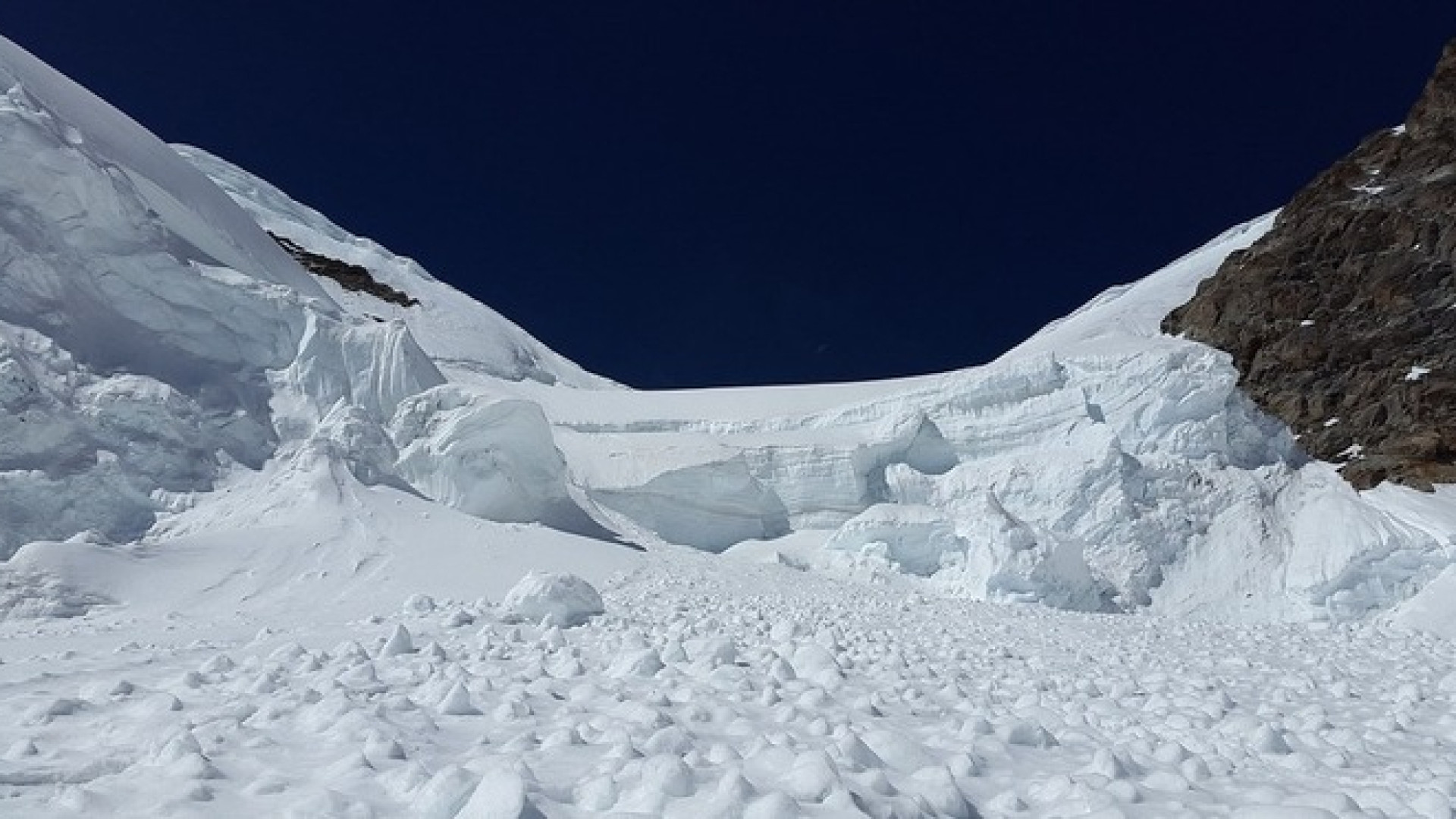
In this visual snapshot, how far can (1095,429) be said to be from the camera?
80.3 feet

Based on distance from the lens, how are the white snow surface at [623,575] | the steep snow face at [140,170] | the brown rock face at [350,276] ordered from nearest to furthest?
the white snow surface at [623,575] → the steep snow face at [140,170] → the brown rock face at [350,276]

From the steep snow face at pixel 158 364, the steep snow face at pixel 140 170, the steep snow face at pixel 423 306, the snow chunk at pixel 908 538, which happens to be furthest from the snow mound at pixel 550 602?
the steep snow face at pixel 423 306

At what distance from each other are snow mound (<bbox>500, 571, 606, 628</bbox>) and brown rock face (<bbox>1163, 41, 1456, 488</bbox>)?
24099 mm

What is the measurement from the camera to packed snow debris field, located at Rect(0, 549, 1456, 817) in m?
2.94

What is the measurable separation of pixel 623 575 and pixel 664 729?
36.0 ft

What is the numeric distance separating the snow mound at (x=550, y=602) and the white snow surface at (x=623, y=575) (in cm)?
5

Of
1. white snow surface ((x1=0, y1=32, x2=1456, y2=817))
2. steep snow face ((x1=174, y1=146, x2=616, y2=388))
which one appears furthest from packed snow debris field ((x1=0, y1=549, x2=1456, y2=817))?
steep snow face ((x1=174, y1=146, x2=616, y2=388))

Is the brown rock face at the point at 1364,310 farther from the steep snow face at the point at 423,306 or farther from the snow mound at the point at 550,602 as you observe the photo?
the steep snow face at the point at 423,306

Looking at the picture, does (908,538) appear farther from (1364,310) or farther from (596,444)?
(1364,310)

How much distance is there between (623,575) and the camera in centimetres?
1445

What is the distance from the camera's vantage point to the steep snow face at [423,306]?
52438mm

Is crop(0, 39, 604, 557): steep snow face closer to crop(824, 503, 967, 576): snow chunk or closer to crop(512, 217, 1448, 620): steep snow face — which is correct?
crop(512, 217, 1448, 620): steep snow face

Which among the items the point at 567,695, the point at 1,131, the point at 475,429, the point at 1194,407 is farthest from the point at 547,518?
the point at 1194,407

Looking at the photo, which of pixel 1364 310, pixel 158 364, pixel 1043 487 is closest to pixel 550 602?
pixel 158 364
